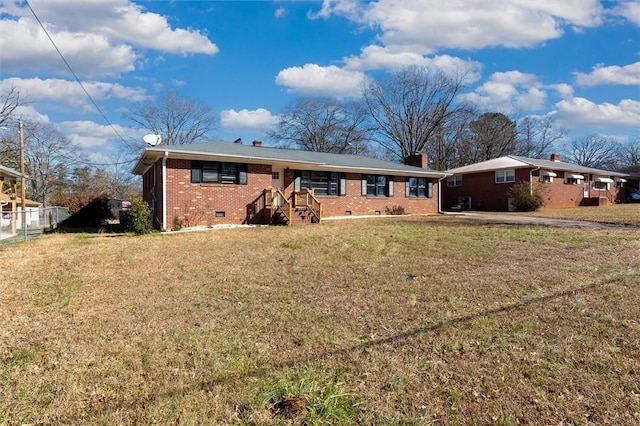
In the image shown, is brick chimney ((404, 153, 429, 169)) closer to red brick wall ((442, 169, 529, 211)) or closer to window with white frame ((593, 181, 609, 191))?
red brick wall ((442, 169, 529, 211))

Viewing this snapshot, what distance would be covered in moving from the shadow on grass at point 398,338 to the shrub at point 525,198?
68.3ft

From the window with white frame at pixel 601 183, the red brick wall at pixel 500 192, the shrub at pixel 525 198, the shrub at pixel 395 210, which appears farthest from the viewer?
the window with white frame at pixel 601 183

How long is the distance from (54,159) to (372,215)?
36.3 meters

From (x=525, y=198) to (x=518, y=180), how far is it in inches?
94.7

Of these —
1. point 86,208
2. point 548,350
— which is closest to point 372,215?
point 86,208

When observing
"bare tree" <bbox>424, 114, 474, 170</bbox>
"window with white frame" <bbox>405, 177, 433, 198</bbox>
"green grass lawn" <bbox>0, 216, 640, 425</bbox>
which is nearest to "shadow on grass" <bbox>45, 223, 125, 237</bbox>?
"green grass lawn" <bbox>0, 216, 640, 425</bbox>

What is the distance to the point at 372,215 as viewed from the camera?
20672 mm

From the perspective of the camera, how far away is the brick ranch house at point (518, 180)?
26.6 metres

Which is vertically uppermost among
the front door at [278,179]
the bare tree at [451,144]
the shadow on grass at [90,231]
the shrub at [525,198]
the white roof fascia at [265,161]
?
the bare tree at [451,144]

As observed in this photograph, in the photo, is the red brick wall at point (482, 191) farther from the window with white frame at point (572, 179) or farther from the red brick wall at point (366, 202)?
the red brick wall at point (366, 202)

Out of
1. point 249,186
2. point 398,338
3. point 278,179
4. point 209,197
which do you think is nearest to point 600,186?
point 278,179

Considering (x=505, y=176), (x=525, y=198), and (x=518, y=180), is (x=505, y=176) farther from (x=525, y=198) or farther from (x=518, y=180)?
(x=525, y=198)

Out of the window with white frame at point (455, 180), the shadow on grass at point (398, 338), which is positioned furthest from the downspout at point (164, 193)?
the window with white frame at point (455, 180)

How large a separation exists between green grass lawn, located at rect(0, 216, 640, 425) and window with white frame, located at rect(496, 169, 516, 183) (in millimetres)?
20599
